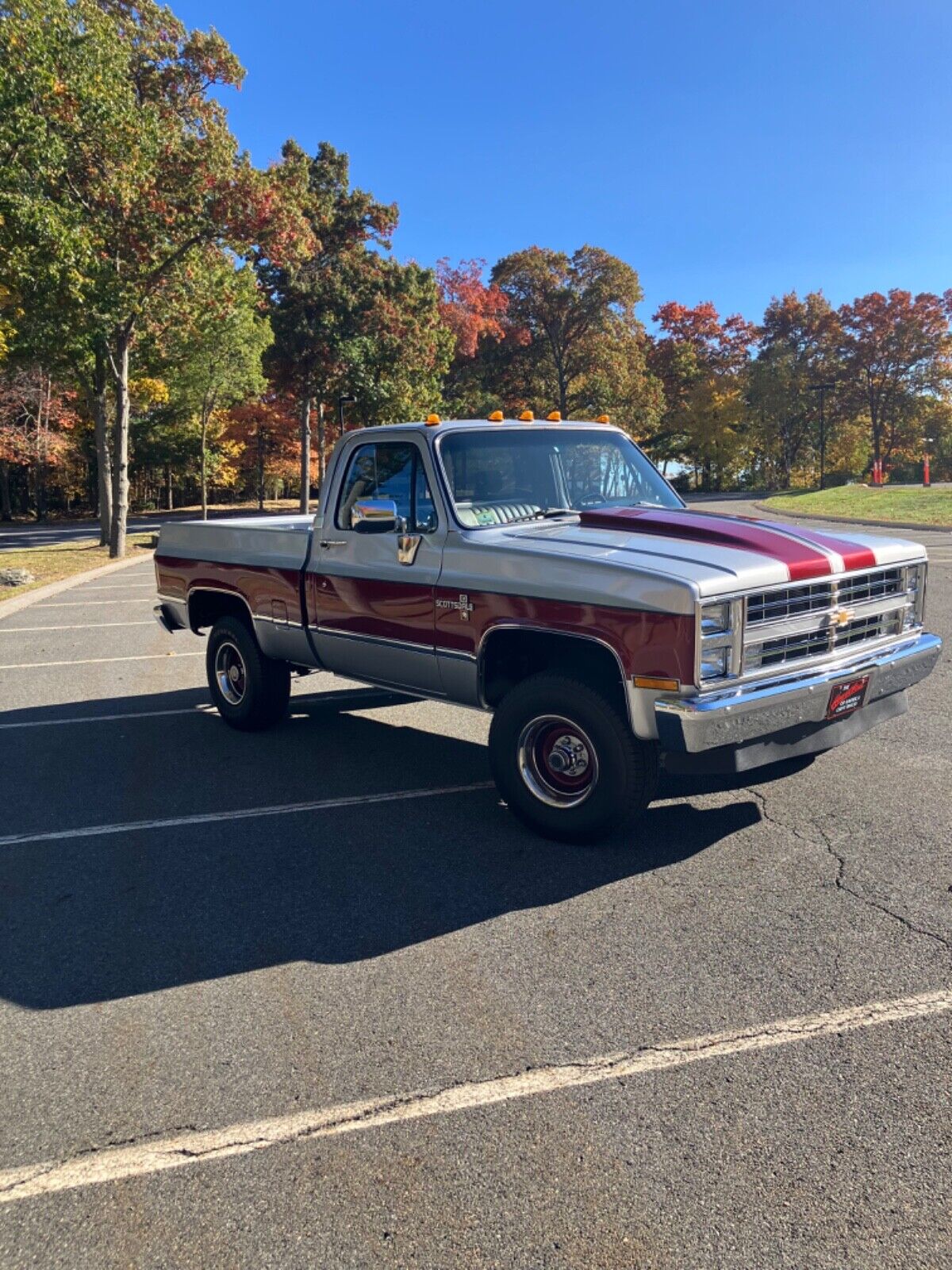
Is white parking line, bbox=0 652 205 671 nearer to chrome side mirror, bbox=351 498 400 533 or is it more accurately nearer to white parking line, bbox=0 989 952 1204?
chrome side mirror, bbox=351 498 400 533

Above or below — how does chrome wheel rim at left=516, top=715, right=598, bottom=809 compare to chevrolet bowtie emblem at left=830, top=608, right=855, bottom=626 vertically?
below

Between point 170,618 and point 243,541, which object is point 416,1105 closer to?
point 243,541

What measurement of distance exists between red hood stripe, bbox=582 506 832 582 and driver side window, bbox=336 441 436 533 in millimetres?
914

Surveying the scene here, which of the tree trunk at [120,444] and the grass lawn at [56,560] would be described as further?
the tree trunk at [120,444]

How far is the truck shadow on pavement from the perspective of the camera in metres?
3.72

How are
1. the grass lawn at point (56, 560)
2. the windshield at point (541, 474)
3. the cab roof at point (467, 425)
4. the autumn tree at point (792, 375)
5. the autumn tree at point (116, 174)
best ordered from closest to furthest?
1. the windshield at point (541, 474)
2. the cab roof at point (467, 425)
3. the autumn tree at point (116, 174)
4. the grass lawn at point (56, 560)
5. the autumn tree at point (792, 375)

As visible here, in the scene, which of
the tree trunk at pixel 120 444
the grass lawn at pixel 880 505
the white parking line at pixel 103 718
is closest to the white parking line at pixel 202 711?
the white parking line at pixel 103 718

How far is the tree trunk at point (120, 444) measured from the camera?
20.3m

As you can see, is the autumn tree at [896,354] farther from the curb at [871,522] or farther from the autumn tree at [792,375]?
the curb at [871,522]

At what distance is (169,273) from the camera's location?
18.8m

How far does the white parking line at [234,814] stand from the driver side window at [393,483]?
1.50 m

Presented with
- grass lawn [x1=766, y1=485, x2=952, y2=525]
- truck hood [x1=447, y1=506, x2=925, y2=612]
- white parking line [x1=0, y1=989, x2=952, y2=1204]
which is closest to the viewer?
white parking line [x1=0, y1=989, x2=952, y2=1204]

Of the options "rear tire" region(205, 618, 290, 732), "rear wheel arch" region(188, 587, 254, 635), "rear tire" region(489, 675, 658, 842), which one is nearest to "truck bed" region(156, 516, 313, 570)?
"rear wheel arch" region(188, 587, 254, 635)

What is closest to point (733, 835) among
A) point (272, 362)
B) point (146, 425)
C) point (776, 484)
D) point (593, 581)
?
point (593, 581)
